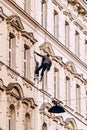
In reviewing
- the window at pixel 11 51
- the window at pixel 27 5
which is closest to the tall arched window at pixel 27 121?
the window at pixel 11 51

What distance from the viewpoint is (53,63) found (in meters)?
52.0

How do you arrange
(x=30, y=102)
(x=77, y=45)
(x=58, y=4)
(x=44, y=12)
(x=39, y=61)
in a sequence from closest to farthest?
(x=30, y=102), (x=39, y=61), (x=44, y=12), (x=58, y=4), (x=77, y=45)

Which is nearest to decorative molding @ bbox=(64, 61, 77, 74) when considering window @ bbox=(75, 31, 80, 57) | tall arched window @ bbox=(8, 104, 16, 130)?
window @ bbox=(75, 31, 80, 57)

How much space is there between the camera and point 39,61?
49000 mm

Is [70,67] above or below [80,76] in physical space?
above

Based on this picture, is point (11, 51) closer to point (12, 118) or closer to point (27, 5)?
point (12, 118)

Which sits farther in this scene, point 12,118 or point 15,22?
point 15,22

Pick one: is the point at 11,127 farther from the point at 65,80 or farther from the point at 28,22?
the point at 65,80

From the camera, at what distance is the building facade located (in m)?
44.6

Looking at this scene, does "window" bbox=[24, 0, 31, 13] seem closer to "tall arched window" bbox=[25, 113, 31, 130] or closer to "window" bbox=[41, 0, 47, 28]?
"window" bbox=[41, 0, 47, 28]

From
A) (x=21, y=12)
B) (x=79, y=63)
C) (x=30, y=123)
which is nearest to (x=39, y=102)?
(x=30, y=123)

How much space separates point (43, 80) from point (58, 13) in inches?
217

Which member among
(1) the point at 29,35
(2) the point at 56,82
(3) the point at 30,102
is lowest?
(3) the point at 30,102

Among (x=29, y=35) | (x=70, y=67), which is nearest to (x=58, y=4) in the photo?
(x=70, y=67)
